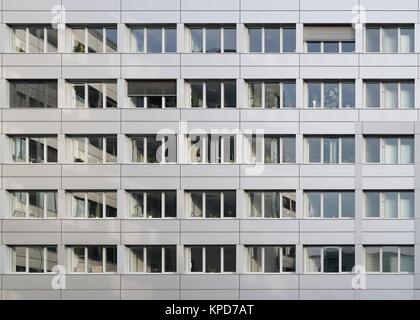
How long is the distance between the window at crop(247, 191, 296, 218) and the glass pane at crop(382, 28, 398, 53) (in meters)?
6.17

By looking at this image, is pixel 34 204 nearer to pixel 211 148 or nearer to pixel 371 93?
pixel 211 148

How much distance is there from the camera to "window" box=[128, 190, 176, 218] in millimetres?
31703

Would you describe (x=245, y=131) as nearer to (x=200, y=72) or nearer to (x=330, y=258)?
(x=200, y=72)

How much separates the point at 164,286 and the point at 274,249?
4044 millimetres

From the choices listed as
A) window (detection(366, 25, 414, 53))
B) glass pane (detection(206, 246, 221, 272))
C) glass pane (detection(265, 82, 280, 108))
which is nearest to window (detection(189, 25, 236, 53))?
glass pane (detection(265, 82, 280, 108))

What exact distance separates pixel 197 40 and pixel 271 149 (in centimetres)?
473

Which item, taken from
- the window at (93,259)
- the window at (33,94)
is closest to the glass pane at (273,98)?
the window at (93,259)

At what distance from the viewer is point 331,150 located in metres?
31.9

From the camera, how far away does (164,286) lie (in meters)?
31.3

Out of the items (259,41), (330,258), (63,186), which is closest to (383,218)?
(330,258)

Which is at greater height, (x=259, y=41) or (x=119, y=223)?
(x=259, y=41)

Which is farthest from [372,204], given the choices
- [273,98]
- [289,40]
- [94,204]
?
[94,204]

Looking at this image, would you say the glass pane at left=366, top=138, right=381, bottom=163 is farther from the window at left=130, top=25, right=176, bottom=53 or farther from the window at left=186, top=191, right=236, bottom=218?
the window at left=130, top=25, right=176, bottom=53
